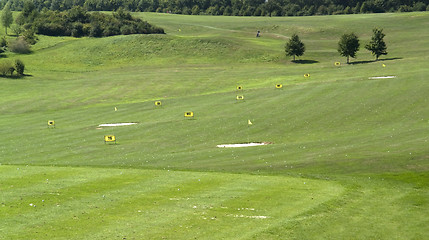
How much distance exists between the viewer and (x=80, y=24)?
184 m

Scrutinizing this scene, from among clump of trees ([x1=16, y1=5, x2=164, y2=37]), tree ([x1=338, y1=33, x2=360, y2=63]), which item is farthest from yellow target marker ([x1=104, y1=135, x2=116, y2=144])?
clump of trees ([x1=16, y1=5, x2=164, y2=37])

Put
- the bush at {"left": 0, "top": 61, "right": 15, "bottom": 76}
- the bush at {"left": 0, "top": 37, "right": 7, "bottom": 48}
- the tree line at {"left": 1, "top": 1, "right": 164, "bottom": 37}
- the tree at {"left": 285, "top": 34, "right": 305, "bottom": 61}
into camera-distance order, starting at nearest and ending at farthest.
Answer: the bush at {"left": 0, "top": 61, "right": 15, "bottom": 76}
the tree at {"left": 285, "top": 34, "right": 305, "bottom": 61}
the bush at {"left": 0, "top": 37, "right": 7, "bottom": 48}
the tree line at {"left": 1, "top": 1, "right": 164, "bottom": 37}

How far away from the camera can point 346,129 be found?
177ft

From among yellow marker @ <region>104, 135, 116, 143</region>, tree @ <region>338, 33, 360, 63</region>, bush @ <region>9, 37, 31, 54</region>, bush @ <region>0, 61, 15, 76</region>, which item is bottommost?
bush @ <region>0, 61, 15, 76</region>

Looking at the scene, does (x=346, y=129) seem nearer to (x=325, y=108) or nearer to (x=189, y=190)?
(x=325, y=108)

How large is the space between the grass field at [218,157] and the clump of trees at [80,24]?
2183 inches

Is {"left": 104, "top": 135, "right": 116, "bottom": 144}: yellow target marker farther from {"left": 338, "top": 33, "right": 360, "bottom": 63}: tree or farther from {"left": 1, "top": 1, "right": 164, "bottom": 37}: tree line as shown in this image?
{"left": 1, "top": 1, "right": 164, "bottom": 37}: tree line

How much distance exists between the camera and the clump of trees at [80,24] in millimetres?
183538

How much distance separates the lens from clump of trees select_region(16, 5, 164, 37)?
183538 millimetres

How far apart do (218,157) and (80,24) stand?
15045cm

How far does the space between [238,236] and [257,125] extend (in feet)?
126

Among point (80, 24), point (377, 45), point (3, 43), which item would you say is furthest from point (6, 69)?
point (377, 45)

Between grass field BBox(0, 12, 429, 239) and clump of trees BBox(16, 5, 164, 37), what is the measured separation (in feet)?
182

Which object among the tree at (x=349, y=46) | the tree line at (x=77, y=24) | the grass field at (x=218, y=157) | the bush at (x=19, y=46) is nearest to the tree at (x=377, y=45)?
the grass field at (x=218, y=157)
